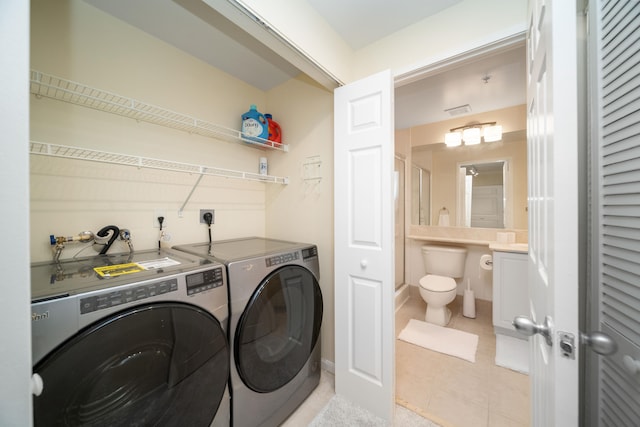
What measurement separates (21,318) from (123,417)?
2.04 feet

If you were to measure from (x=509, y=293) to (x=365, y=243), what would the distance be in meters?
1.88

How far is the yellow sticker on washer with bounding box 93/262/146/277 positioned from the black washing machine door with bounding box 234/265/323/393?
1.65 ft

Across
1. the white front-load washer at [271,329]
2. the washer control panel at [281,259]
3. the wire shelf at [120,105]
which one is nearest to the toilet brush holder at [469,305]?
the white front-load washer at [271,329]

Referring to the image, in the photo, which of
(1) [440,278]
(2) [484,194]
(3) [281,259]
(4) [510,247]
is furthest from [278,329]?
(2) [484,194]

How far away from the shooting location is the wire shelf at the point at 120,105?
105 cm

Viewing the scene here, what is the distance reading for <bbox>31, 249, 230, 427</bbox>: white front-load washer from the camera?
64 centimetres

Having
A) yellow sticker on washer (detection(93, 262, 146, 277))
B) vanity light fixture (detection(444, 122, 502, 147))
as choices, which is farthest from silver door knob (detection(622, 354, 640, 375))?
vanity light fixture (detection(444, 122, 502, 147))

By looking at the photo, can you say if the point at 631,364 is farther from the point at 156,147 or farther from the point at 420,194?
the point at 420,194

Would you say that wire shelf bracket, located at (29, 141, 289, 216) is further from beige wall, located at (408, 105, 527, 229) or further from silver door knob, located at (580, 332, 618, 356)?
beige wall, located at (408, 105, 527, 229)

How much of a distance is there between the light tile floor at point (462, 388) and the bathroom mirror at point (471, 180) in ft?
4.63

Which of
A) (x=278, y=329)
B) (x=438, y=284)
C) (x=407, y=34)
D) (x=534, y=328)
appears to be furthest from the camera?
(x=438, y=284)

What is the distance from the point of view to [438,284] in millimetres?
2539

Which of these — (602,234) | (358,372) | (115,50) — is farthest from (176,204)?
(602,234)

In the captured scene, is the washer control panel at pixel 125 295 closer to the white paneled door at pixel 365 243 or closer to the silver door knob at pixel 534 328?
the white paneled door at pixel 365 243
